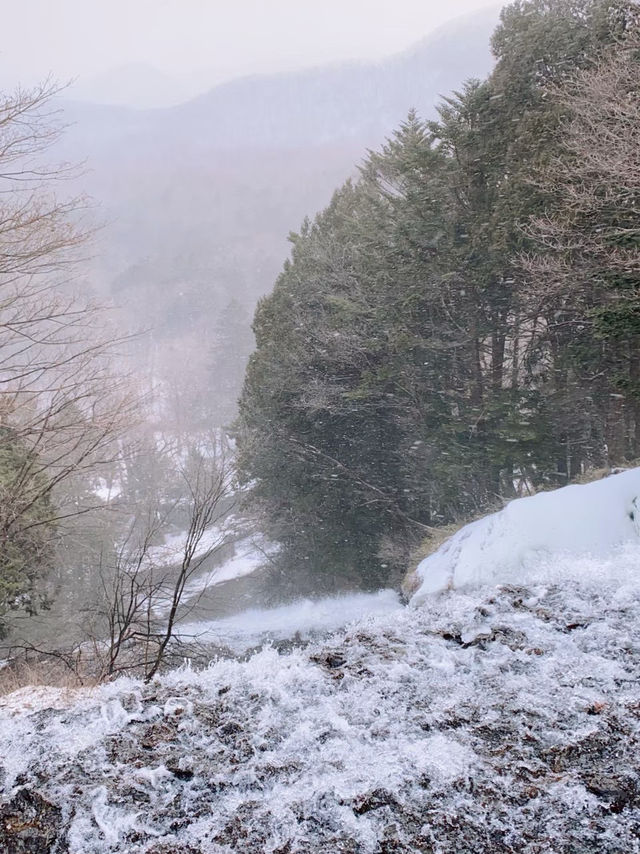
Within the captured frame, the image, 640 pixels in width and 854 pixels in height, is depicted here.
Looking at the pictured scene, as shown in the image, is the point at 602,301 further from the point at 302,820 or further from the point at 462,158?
the point at 302,820

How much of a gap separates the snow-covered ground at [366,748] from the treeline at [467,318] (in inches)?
228

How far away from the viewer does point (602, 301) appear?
896 centimetres

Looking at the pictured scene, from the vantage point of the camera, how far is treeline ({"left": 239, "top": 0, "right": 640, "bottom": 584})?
8.19m

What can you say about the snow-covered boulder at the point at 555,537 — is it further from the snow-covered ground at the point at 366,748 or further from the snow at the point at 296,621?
the snow at the point at 296,621

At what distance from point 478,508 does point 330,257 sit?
28.2ft

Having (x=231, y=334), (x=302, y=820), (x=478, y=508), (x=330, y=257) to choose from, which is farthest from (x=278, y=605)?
(x=231, y=334)

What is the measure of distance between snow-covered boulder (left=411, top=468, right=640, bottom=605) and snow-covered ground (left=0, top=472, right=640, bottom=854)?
109 cm

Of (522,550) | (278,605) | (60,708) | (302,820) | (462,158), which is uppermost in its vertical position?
(462,158)

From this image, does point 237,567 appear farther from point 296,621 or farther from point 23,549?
point 23,549

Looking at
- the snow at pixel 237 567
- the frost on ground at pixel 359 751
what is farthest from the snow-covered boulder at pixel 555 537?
the snow at pixel 237 567

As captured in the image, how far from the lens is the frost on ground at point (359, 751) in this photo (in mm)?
1587

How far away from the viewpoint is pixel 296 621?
14.3m

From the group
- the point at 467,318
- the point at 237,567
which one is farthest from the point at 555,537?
the point at 237,567

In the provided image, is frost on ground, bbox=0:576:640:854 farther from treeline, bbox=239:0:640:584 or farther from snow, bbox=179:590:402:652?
snow, bbox=179:590:402:652
